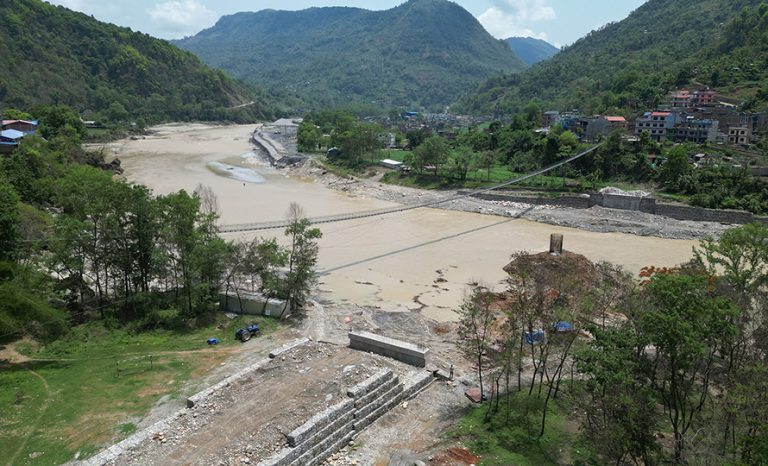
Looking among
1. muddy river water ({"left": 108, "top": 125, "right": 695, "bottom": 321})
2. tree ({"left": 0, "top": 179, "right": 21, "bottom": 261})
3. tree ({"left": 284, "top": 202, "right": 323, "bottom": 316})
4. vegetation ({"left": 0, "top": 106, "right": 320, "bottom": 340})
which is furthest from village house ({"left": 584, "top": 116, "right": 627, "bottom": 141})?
tree ({"left": 0, "top": 179, "right": 21, "bottom": 261})

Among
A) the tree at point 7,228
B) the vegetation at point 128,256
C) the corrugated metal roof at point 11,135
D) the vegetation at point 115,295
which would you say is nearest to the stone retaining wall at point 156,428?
the vegetation at point 115,295

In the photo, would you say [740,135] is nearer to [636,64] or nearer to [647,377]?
[647,377]

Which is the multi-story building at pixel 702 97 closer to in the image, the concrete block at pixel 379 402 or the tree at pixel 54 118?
the concrete block at pixel 379 402

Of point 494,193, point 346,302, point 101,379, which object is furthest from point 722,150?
point 101,379

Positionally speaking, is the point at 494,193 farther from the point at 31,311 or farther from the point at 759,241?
the point at 31,311

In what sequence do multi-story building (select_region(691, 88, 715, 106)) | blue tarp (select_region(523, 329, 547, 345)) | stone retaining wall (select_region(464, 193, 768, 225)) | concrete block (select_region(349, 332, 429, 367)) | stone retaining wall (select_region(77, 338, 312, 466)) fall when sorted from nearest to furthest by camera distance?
stone retaining wall (select_region(77, 338, 312, 466)) → blue tarp (select_region(523, 329, 547, 345)) → concrete block (select_region(349, 332, 429, 367)) → stone retaining wall (select_region(464, 193, 768, 225)) → multi-story building (select_region(691, 88, 715, 106))

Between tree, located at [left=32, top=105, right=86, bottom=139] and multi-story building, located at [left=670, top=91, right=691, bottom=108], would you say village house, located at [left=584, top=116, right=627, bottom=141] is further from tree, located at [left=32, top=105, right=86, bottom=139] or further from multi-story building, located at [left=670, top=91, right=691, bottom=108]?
tree, located at [left=32, top=105, right=86, bottom=139]
